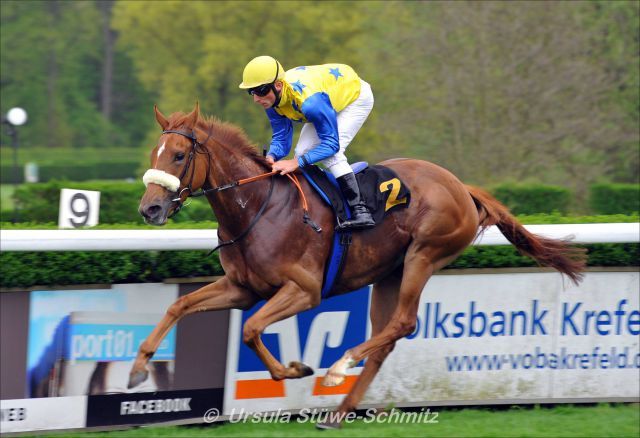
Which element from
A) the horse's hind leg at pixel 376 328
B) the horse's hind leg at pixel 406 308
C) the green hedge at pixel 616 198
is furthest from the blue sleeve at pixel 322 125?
the green hedge at pixel 616 198

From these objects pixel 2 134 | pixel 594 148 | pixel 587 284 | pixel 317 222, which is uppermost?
pixel 317 222

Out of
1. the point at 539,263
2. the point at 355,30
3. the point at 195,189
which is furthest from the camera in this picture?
the point at 355,30

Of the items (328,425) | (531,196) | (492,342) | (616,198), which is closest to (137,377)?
(328,425)

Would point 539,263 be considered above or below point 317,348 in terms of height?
above

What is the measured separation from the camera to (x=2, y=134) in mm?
41500

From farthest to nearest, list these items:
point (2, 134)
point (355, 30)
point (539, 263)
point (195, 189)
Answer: point (2, 134) → point (355, 30) → point (539, 263) → point (195, 189)

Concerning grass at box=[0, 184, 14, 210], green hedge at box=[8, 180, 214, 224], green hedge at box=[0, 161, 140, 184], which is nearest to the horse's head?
green hedge at box=[8, 180, 214, 224]

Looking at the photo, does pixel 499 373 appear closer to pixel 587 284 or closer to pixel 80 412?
pixel 587 284

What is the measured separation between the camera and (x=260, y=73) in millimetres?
5020

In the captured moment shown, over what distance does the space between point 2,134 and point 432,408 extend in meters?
38.5

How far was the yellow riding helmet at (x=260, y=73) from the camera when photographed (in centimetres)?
502

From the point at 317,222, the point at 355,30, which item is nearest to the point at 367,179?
the point at 317,222

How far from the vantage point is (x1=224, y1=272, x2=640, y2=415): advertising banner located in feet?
18.6

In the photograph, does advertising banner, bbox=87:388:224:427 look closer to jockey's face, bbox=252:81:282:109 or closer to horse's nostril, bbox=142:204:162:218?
horse's nostril, bbox=142:204:162:218
